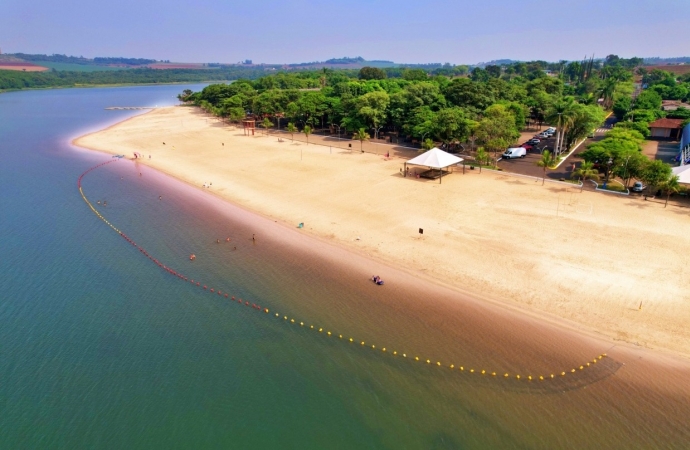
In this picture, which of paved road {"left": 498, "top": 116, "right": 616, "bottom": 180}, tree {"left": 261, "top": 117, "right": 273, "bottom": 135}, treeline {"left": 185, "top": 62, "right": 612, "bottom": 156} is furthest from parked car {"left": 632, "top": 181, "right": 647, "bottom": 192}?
tree {"left": 261, "top": 117, "right": 273, "bottom": 135}

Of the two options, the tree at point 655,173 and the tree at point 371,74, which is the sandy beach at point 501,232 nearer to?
the tree at point 655,173

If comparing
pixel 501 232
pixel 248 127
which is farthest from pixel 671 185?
pixel 248 127

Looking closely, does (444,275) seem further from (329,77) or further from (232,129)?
(329,77)

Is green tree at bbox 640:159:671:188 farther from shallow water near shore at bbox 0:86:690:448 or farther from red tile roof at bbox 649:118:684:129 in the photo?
red tile roof at bbox 649:118:684:129

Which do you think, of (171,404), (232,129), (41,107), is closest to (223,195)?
(171,404)

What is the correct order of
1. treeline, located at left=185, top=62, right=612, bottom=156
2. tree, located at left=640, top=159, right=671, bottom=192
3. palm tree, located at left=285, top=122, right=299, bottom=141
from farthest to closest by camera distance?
1. palm tree, located at left=285, top=122, right=299, bottom=141
2. treeline, located at left=185, top=62, right=612, bottom=156
3. tree, located at left=640, top=159, right=671, bottom=192
